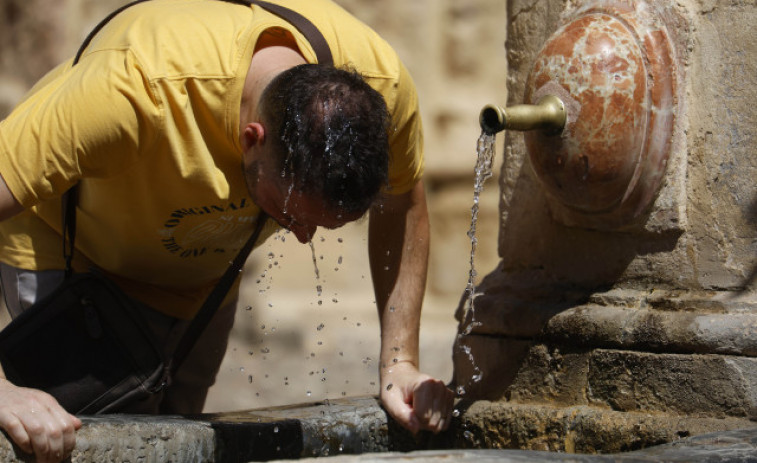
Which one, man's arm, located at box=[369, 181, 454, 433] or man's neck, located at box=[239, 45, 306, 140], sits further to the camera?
man's arm, located at box=[369, 181, 454, 433]

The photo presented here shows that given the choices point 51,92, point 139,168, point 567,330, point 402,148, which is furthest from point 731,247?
point 51,92

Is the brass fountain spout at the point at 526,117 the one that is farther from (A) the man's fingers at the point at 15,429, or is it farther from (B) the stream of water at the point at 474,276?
(A) the man's fingers at the point at 15,429

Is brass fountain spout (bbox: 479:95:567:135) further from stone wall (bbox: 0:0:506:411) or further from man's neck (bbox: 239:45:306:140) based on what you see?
stone wall (bbox: 0:0:506:411)

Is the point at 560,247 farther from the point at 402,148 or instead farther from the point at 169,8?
the point at 169,8

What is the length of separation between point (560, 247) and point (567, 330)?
0.23 m

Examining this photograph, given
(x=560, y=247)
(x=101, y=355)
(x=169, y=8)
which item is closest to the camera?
(x=169, y=8)

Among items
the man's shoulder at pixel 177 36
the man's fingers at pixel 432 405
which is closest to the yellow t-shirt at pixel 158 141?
the man's shoulder at pixel 177 36

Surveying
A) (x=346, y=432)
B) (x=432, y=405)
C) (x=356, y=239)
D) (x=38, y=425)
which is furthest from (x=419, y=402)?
(x=356, y=239)

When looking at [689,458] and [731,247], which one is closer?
[689,458]

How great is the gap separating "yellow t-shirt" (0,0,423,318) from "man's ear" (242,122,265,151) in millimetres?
26

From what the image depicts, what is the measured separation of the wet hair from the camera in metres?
1.92

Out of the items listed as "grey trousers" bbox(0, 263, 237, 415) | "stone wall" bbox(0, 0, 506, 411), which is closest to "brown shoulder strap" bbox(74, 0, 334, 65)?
"grey trousers" bbox(0, 263, 237, 415)

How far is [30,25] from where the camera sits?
4352mm

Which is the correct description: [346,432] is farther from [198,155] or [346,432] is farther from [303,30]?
[303,30]
